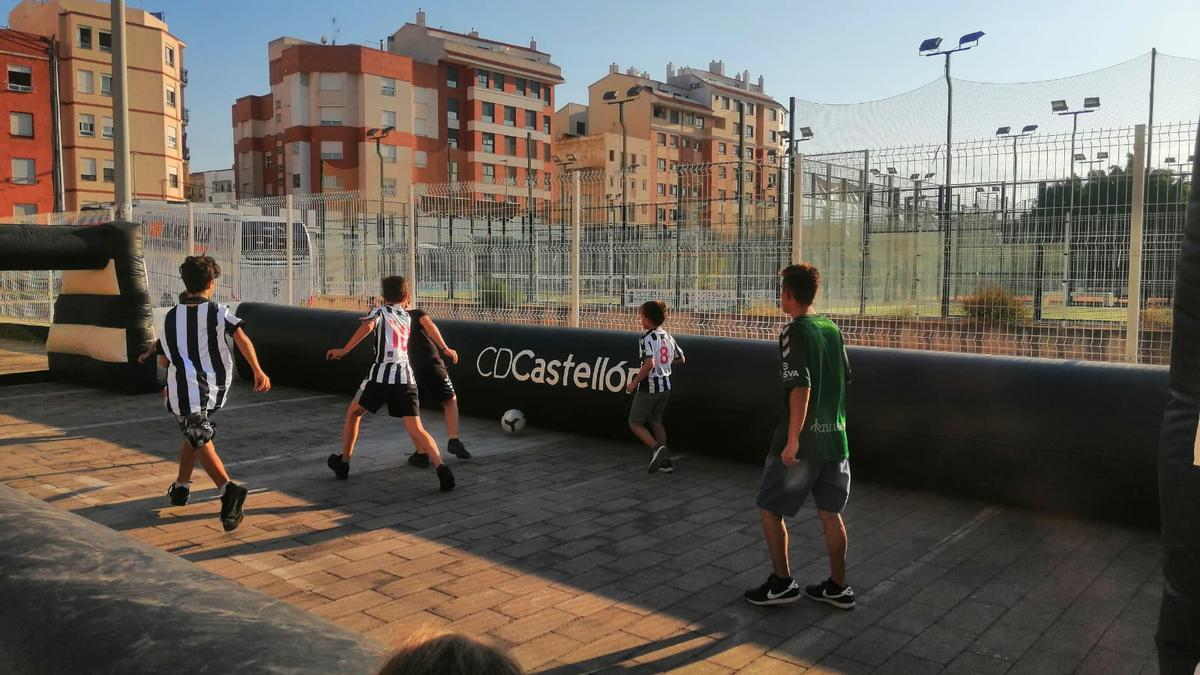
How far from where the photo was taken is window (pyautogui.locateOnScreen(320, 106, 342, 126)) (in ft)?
218

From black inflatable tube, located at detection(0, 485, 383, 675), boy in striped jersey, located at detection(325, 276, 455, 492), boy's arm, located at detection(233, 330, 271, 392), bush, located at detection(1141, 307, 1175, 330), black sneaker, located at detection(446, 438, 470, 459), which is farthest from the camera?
black sneaker, located at detection(446, 438, 470, 459)

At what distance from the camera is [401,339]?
7.14 metres

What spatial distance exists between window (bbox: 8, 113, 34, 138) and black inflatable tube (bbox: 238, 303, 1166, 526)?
57.7 metres

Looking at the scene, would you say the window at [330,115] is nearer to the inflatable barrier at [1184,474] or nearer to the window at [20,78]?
the window at [20,78]

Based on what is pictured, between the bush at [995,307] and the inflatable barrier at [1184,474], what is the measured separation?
778 cm

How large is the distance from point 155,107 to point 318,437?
62.4 meters

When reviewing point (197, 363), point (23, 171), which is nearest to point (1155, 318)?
point (197, 363)

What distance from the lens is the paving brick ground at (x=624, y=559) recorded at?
4066mm

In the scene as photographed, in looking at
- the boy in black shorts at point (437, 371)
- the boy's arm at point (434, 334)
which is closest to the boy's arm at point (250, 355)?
the boy in black shorts at point (437, 371)

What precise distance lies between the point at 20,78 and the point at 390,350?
60.2 metres

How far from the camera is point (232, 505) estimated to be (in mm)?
5758

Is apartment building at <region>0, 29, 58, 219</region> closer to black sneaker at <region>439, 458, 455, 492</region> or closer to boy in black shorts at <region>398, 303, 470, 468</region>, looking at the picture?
boy in black shorts at <region>398, 303, 470, 468</region>

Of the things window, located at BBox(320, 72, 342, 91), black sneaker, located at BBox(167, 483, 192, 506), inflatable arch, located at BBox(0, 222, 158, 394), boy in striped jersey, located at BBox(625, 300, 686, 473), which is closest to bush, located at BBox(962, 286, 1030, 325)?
boy in striped jersey, located at BBox(625, 300, 686, 473)

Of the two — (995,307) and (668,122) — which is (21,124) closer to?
(668,122)
